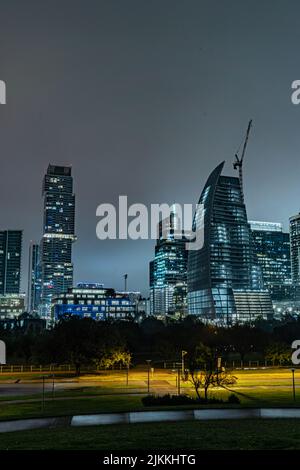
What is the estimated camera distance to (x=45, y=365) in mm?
98375

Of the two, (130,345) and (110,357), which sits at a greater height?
(130,345)

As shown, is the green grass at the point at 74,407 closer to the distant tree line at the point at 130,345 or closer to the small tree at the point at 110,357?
the distant tree line at the point at 130,345

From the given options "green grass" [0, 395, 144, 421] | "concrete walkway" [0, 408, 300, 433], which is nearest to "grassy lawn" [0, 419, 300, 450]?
"concrete walkway" [0, 408, 300, 433]

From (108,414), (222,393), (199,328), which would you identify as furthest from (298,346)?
(108,414)

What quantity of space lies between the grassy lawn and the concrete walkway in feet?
9.67

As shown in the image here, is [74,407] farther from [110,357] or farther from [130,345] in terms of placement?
[130,345]

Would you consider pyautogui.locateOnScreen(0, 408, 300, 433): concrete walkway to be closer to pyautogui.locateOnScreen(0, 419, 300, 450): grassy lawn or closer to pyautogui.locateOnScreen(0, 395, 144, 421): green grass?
pyautogui.locateOnScreen(0, 395, 144, 421): green grass

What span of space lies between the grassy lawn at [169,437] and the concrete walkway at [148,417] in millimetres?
2947

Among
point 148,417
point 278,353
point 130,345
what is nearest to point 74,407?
point 148,417

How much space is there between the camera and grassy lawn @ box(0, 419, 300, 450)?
76.8ft

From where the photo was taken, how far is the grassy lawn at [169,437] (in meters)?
23.4

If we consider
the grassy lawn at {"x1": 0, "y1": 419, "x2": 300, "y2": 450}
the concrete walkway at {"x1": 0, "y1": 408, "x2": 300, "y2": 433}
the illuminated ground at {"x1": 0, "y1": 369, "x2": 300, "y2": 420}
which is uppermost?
the grassy lawn at {"x1": 0, "y1": 419, "x2": 300, "y2": 450}

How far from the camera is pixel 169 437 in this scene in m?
25.8

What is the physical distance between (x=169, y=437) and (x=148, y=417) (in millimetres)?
11050
